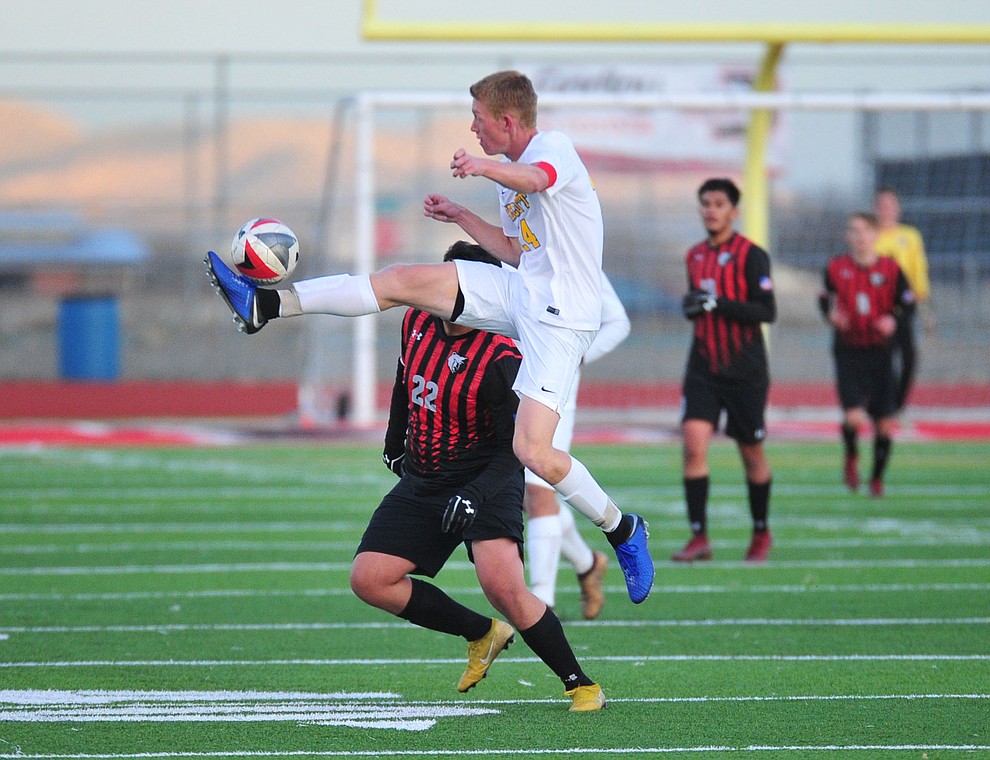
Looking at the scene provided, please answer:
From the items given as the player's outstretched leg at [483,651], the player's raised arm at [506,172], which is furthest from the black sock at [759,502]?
the player's raised arm at [506,172]

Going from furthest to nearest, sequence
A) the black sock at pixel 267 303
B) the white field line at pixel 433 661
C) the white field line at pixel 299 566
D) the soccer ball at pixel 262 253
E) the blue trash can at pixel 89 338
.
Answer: the blue trash can at pixel 89 338
the white field line at pixel 299 566
the white field line at pixel 433 661
the soccer ball at pixel 262 253
the black sock at pixel 267 303

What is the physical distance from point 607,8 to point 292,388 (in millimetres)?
7834

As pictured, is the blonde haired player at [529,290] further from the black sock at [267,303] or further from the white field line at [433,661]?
the white field line at [433,661]

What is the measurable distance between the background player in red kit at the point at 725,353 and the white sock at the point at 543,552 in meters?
1.86

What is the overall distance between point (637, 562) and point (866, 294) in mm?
6674

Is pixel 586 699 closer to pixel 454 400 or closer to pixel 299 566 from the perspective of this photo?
pixel 454 400

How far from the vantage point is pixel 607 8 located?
15.4 m

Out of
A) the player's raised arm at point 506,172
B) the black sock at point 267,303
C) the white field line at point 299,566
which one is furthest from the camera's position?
the white field line at point 299,566

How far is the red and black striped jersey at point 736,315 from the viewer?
8.47 m

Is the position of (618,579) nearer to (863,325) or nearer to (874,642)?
(874,642)

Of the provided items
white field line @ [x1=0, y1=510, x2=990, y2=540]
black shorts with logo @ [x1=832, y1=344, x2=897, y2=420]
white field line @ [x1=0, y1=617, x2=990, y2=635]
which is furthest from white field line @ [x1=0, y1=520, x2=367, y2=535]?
black shorts with logo @ [x1=832, y1=344, x2=897, y2=420]

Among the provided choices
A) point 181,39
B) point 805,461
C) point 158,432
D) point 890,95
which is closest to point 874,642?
point 805,461

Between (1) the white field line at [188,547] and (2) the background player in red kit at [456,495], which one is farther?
(1) the white field line at [188,547]

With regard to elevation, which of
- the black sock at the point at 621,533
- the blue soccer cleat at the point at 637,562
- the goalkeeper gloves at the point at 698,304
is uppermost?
the goalkeeper gloves at the point at 698,304
